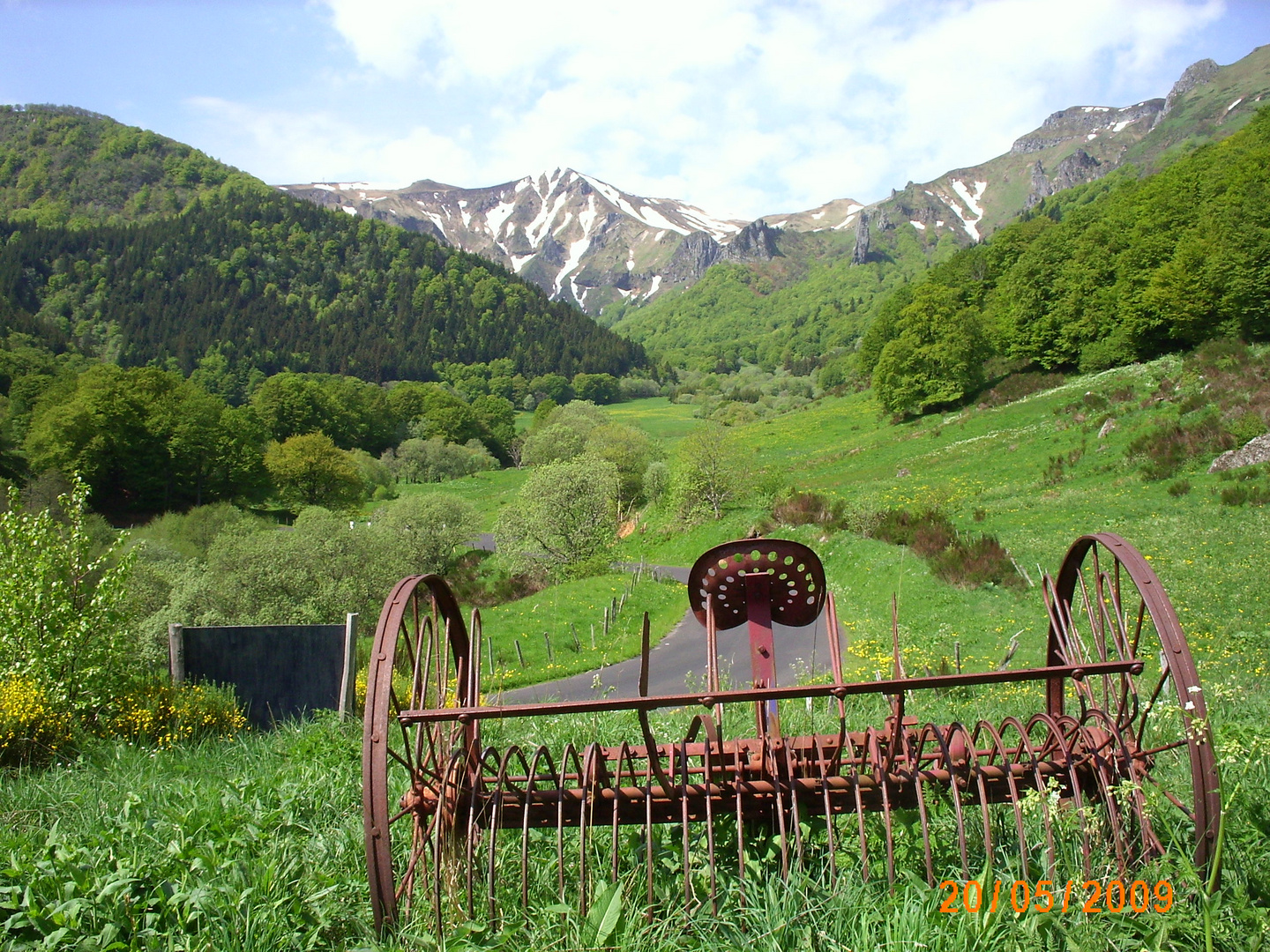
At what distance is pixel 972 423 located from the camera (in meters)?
46.6

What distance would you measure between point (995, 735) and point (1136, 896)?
89 cm

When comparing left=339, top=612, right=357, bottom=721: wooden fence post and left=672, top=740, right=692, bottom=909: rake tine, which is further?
left=339, top=612, right=357, bottom=721: wooden fence post

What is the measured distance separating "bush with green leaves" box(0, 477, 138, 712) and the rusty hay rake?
717 centimetres

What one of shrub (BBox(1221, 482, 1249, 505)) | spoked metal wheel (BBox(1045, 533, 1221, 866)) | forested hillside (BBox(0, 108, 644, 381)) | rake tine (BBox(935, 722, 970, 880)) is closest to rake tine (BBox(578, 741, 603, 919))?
rake tine (BBox(935, 722, 970, 880))

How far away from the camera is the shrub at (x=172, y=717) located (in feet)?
32.1

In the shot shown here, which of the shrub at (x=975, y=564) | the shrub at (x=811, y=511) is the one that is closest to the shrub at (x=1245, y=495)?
the shrub at (x=975, y=564)

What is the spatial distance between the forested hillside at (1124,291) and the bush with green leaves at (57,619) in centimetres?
4996

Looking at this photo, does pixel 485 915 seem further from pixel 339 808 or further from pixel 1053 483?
pixel 1053 483

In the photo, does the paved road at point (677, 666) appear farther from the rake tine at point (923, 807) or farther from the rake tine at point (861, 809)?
the rake tine at point (923, 807)

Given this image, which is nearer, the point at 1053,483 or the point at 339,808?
the point at 339,808

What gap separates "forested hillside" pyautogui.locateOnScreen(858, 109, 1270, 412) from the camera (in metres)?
43.3

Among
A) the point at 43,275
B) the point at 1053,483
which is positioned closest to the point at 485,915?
the point at 1053,483

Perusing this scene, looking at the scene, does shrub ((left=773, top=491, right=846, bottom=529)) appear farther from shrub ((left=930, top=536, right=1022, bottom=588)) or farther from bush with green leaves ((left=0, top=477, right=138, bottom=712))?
bush with green leaves ((left=0, top=477, right=138, bottom=712))

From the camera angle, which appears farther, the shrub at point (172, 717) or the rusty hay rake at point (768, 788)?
the shrub at point (172, 717)
